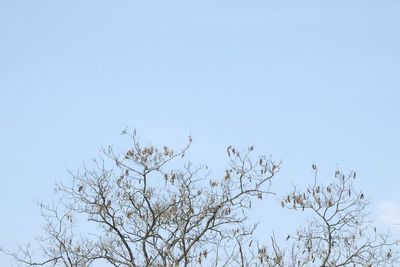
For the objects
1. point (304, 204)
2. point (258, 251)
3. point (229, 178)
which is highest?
point (229, 178)

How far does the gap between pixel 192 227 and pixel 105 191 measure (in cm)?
247

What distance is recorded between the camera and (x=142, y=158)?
18.8 metres

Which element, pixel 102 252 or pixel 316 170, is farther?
pixel 102 252

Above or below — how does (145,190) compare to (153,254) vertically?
above

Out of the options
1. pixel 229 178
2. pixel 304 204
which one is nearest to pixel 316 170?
pixel 304 204

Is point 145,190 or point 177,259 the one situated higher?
point 145,190

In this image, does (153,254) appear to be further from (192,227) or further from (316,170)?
(316,170)

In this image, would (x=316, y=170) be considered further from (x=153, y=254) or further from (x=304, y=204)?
(x=153, y=254)

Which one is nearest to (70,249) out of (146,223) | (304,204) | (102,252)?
(102,252)

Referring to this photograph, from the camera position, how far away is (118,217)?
1900 cm

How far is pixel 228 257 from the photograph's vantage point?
17.6 metres

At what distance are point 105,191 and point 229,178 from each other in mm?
3267

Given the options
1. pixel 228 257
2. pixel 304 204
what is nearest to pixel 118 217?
pixel 228 257

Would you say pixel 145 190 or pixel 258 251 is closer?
pixel 258 251
